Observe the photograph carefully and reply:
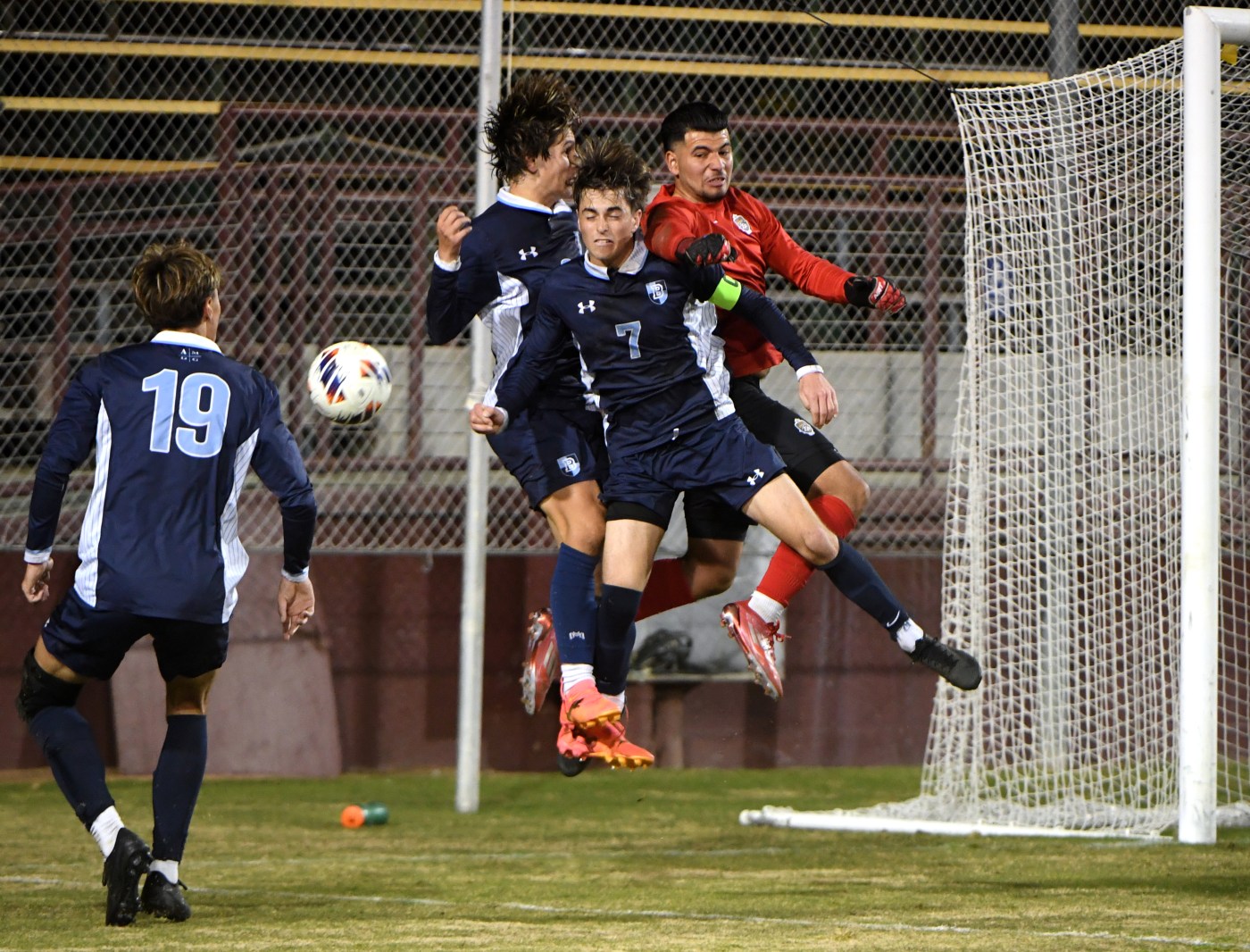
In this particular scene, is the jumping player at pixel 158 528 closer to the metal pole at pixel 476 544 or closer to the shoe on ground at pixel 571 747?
the shoe on ground at pixel 571 747

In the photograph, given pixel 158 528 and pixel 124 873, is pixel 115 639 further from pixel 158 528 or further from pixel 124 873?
pixel 124 873

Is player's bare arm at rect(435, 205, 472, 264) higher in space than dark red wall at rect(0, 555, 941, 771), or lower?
higher

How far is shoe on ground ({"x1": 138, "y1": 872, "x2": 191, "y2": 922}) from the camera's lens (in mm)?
5199

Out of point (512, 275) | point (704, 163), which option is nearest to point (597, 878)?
point (512, 275)

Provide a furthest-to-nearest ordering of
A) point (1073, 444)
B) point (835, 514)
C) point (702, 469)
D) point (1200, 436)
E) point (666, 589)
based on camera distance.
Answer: point (1073, 444) < point (1200, 436) < point (666, 589) < point (835, 514) < point (702, 469)

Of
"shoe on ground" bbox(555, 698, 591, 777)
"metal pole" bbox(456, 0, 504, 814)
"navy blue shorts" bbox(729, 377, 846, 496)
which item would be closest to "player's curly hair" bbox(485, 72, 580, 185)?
"navy blue shorts" bbox(729, 377, 846, 496)

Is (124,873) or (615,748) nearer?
(124,873)

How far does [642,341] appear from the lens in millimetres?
5336

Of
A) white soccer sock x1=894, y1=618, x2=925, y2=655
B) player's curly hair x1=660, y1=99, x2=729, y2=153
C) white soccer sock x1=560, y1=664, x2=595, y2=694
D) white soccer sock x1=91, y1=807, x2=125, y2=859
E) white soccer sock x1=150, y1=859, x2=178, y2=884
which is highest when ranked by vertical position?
player's curly hair x1=660, y1=99, x2=729, y2=153

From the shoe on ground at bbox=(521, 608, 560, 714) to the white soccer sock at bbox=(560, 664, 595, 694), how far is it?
369 mm

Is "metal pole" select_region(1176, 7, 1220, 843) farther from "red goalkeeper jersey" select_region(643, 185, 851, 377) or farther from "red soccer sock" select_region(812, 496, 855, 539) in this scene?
"red goalkeeper jersey" select_region(643, 185, 851, 377)

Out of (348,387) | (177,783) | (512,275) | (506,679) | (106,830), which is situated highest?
(512,275)

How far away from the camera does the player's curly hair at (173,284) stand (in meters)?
5.28

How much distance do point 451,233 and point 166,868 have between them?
7.27 feet
